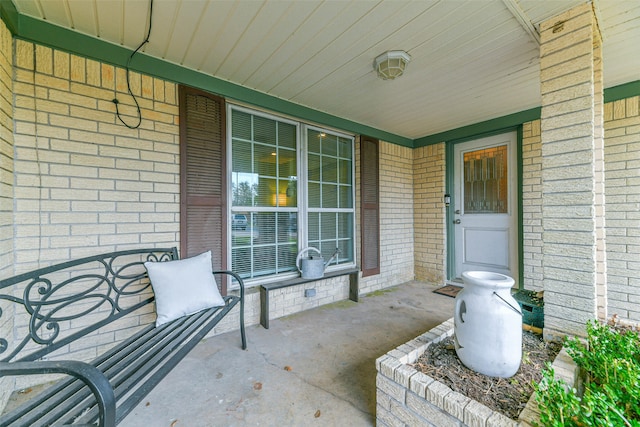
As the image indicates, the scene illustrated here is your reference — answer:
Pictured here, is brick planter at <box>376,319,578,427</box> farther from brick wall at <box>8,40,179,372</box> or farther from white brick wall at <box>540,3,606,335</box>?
brick wall at <box>8,40,179,372</box>

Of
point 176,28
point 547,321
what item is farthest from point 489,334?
point 176,28

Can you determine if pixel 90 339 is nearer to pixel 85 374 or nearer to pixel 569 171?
pixel 85 374

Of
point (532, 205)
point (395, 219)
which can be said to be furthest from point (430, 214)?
point (532, 205)

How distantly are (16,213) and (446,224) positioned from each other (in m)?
4.65

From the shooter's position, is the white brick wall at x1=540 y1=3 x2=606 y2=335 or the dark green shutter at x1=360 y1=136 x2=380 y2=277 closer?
the white brick wall at x1=540 y1=3 x2=606 y2=335

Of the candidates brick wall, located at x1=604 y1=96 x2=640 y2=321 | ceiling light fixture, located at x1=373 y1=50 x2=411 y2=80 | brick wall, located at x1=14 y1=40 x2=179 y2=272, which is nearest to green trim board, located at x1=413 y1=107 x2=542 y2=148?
brick wall, located at x1=604 y1=96 x2=640 y2=321

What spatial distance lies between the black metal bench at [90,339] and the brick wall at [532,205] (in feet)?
11.5

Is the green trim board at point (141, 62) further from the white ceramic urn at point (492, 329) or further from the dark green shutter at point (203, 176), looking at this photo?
the white ceramic urn at point (492, 329)

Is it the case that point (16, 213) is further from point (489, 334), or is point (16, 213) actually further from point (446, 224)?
point (446, 224)

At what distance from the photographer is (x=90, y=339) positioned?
1.94 m

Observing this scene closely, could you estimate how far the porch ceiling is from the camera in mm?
1662

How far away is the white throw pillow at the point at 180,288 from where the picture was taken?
1.80m

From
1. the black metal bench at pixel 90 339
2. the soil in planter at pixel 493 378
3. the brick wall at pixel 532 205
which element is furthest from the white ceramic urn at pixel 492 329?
the brick wall at pixel 532 205

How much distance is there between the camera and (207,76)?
2.46 meters
